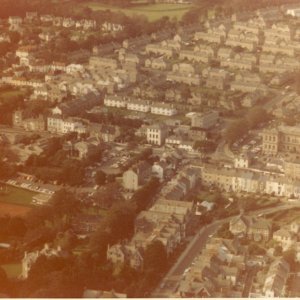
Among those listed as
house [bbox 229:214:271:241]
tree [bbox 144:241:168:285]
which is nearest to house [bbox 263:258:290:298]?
house [bbox 229:214:271:241]

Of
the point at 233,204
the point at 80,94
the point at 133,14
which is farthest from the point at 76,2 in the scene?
the point at 233,204

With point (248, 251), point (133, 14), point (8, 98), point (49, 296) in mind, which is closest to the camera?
point (49, 296)

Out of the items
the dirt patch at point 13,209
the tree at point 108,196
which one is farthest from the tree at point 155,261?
the dirt patch at point 13,209

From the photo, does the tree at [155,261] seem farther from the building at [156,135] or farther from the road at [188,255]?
the building at [156,135]

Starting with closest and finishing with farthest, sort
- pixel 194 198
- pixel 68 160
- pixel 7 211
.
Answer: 1. pixel 7 211
2. pixel 194 198
3. pixel 68 160

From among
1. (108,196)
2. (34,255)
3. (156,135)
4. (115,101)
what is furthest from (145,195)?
(115,101)

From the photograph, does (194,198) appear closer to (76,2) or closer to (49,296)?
(49,296)
